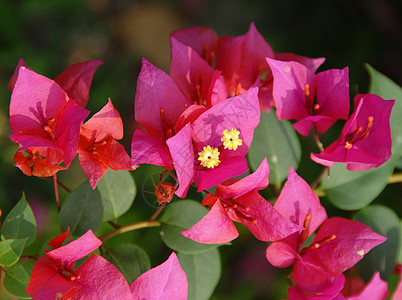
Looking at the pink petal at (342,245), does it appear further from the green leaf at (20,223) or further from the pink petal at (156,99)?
the green leaf at (20,223)

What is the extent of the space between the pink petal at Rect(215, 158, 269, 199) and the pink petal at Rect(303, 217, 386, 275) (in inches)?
8.1

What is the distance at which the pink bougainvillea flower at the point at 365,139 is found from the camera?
743 millimetres

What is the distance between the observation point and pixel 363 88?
1.68m

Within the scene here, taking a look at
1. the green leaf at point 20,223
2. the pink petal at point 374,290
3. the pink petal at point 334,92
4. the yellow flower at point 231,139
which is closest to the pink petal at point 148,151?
the yellow flower at point 231,139

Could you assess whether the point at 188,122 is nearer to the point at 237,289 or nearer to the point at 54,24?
the point at 237,289

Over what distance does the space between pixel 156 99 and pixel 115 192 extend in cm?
25

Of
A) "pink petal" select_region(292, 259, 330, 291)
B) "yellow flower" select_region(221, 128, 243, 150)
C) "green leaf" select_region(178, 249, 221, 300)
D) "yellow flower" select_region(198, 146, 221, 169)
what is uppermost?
"yellow flower" select_region(221, 128, 243, 150)

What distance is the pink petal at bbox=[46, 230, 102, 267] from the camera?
0.64 m

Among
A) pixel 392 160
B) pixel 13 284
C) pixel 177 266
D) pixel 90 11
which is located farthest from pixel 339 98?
pixel 90 11

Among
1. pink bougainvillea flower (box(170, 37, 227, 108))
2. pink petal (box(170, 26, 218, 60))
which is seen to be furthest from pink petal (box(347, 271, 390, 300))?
pink petal (box(170, 26, 218, 60))

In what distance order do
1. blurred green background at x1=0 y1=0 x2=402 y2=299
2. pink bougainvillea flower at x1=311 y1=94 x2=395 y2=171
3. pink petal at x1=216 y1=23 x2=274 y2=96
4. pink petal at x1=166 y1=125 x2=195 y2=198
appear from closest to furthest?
pink petal at x1=166 y1=125 x2=195 y2=198 < pink bougainvillea flower at x1=311 y1=94 x2=395 y2=171 < pink petal at x1=216 y1=23 x2=274 y2=96 < blurred green background at x1=0 y1=0 x2=402 y2=299

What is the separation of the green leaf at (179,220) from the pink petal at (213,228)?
5.2 inches

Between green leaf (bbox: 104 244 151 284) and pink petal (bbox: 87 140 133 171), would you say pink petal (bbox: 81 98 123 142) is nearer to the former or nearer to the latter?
pink petal (bbox: 87 140 133 171)

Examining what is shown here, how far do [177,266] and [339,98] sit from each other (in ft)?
1.47
